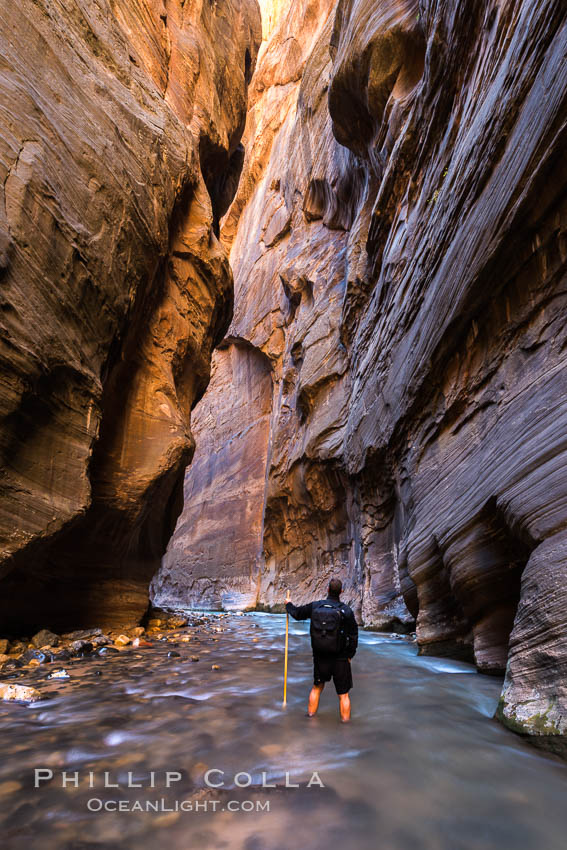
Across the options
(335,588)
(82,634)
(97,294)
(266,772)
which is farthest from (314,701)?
(97,294)

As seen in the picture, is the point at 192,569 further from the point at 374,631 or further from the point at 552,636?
the point at 552,636

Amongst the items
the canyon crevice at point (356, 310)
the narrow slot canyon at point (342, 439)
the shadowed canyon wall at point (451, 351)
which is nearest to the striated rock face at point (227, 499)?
the shadowed canyon wall at point (451, 351)

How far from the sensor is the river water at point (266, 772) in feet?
6.95

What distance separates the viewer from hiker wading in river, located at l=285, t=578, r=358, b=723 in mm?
3906

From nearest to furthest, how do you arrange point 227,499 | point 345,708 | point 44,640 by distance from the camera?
point 345,708 → point 44,640 → point 227,499

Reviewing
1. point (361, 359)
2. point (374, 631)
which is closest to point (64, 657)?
point (374, 631)

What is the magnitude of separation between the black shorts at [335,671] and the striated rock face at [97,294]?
13.6 feet

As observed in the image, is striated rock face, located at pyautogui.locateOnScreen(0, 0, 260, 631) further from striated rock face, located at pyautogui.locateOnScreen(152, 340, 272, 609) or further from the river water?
striated rock face, located at pyautogui.locateOnScreen(152, 340, 272, 609)

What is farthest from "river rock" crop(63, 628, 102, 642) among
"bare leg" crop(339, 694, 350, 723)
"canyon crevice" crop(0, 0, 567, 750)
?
"bare leg" crop(339, 694, 350, 723)

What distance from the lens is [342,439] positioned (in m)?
16.6

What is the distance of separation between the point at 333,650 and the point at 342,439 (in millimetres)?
12924

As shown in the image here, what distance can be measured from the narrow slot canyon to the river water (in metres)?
0.02

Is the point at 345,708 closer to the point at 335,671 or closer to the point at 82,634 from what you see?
the point at 335,671

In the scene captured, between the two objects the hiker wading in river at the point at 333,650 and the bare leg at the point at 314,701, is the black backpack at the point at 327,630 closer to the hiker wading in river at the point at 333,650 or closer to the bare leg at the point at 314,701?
the hiker wading in river at the point at 333,650
